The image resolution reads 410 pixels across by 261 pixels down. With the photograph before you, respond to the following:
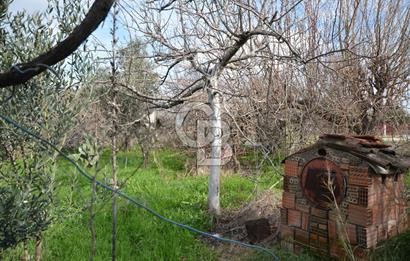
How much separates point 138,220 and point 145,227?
0.91 ft

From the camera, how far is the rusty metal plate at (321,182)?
3.53 metres

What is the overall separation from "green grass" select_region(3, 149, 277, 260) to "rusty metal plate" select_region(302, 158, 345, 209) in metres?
1.45

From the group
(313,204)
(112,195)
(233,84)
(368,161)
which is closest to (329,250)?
(313,204)

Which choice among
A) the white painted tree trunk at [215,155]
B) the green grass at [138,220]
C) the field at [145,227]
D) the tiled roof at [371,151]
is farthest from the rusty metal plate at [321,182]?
the white painted tree trunk at [215,155]

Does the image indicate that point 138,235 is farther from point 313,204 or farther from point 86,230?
point 313,204

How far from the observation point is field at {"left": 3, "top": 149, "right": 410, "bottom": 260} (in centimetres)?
324

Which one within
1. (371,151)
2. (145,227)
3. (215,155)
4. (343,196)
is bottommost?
(145,227)

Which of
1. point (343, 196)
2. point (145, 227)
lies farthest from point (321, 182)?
point (145, 227)

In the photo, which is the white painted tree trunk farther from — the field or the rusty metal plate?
the rusty metal plate

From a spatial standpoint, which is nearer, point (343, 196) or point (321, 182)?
point (343, 196)

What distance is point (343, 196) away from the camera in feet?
11.4

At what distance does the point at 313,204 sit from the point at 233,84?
356 centimetres

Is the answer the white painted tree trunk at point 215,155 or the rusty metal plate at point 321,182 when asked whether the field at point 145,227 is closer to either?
the white painted tree trunk at point 215,155

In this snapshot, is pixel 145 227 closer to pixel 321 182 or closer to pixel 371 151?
pixel 321 182
